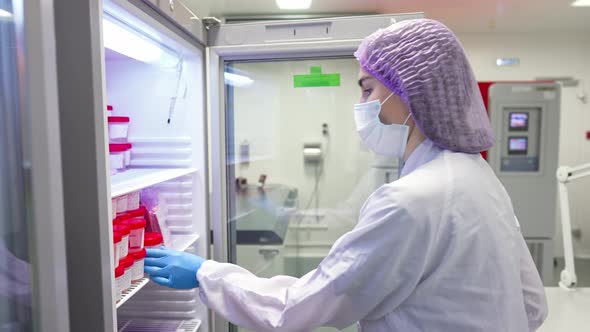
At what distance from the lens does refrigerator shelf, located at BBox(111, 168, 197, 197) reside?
1.00 m

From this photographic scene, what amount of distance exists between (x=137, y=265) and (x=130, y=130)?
563 millimetres

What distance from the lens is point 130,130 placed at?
144 centimetres

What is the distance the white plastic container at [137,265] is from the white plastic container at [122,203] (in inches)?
4.7

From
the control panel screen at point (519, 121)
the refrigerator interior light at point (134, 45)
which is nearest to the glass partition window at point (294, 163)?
the refrigerator interior light at point (134, 45)

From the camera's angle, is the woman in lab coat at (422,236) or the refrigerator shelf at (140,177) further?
the refrigerator shelf at (140,177)

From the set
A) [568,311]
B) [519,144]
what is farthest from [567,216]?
[519,144]

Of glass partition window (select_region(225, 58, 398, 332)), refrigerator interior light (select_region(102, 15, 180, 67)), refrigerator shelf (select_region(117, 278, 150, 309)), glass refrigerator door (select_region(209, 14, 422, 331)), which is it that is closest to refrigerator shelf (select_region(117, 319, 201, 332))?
glass refrigerator door (select_region(209, 14, 422, 331))

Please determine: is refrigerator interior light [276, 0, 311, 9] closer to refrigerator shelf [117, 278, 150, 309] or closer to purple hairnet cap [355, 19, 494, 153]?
purple hairnet cap [355, 19, 494, 153]

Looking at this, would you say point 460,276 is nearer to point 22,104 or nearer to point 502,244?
point 502,244

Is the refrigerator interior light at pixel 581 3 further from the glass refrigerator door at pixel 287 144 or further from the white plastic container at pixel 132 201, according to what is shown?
the white plastic container at pixel 132 201

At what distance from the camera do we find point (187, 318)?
1.48m

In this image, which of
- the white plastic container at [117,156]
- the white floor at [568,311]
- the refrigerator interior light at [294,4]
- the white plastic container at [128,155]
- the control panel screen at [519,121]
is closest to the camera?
the white plastic container at [117,156]

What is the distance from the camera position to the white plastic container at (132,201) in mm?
1115

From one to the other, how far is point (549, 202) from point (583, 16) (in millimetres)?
1898
